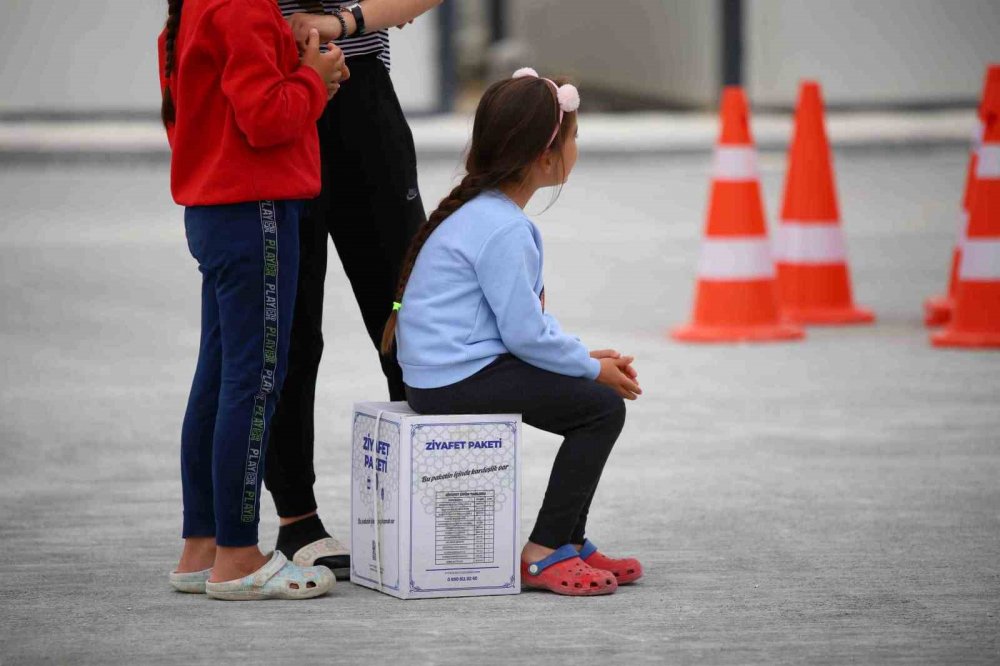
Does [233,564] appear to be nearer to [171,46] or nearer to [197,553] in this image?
[197,553]

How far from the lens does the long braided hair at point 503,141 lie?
3988 millimetres

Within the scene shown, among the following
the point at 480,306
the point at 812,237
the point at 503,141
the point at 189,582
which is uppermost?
the point at 503,141

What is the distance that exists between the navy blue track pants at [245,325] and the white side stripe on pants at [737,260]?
388cm

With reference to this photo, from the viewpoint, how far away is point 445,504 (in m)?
3.91

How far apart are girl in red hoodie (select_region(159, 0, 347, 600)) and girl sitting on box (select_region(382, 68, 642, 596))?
32 centimetres

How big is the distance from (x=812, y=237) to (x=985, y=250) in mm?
1000

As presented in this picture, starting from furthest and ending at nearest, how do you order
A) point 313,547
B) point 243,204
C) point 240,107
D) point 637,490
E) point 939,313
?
point 939,313, point 637,490, point 313,547, point 243,204, point 240,107

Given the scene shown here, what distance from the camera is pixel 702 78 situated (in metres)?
22.5

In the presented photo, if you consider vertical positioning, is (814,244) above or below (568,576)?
above

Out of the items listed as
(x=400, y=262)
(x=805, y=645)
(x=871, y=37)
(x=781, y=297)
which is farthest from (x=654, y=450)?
(x=871, y=37)

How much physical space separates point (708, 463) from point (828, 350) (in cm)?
212

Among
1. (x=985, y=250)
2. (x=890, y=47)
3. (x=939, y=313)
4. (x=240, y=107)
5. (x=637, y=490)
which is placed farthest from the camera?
(x=890, y=47)

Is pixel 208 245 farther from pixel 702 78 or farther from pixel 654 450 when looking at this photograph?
pixel 702 78

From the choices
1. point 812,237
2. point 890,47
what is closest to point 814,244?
point 812,237
